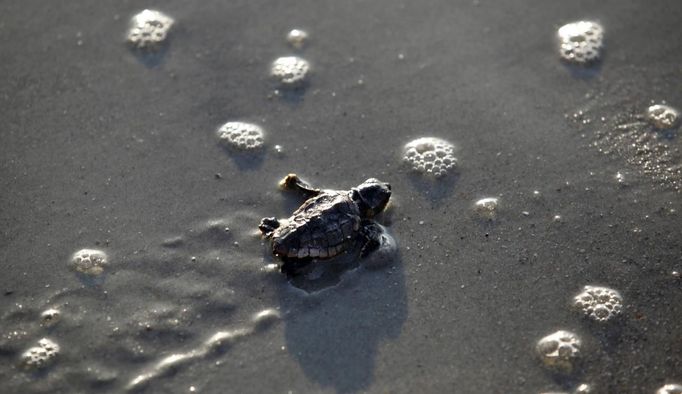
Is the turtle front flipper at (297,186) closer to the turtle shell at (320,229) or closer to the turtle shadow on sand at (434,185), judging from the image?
the turtle shell at (320,229)

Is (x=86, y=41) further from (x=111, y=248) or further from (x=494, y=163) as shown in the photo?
(x=494, y=163)

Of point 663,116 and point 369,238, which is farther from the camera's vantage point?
point 663,116

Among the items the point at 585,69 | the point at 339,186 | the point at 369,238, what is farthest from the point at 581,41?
the point at 369,238

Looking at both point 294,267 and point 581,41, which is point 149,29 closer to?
point 294,267

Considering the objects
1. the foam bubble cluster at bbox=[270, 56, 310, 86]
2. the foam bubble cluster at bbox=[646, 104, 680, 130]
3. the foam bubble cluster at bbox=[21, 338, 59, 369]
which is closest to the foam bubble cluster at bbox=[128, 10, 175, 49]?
the foam bubble cluster at bbox=[270, 56, 310, 86]

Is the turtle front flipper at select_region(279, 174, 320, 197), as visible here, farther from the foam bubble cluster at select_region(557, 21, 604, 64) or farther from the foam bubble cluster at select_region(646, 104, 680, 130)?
the foam bubble cluster at select_region(646, 104, 680, 130)
